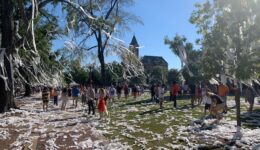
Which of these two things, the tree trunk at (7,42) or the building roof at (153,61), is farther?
the building roof at (153,61)

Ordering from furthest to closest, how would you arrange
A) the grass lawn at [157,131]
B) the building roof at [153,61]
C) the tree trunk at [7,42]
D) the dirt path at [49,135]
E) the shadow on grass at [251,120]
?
the building roof at [153,61]
the tree trunk at [7,42]
the shadow on grass at [251,120]
the grass lawn at [157,131]
the dirt path at [49,135]

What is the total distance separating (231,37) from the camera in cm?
1335

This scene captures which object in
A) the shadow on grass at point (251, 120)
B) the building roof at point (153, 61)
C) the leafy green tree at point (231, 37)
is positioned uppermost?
the building roof at point (153, 61)

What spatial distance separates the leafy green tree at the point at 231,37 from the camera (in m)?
12.5

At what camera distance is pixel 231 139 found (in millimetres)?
12469

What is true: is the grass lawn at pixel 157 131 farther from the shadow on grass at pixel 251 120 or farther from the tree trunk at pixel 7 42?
the tree trunk at pixel 7 42

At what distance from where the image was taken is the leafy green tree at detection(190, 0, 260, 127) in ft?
41.2

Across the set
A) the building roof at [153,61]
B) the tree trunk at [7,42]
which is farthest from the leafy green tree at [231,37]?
the building roof at [153,61]

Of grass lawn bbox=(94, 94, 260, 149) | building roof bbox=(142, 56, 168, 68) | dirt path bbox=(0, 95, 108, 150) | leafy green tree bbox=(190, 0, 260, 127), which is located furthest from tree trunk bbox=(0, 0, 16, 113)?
building roof bbox=(142, 56, 168, 68)

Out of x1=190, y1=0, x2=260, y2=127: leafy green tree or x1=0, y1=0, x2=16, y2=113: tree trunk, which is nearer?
x1=190, y1=0, x2=260, y2=127: leafy green tree

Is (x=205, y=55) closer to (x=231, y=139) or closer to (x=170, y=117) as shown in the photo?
(x=231, y=139)

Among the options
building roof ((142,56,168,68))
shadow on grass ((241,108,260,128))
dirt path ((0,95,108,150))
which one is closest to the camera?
dirt path ((0,95,108,150))

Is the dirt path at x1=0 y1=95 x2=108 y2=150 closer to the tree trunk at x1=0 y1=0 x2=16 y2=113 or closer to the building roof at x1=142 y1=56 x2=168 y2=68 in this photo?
the tree trunk at x1=0 y1=0 x2=16 y2=113

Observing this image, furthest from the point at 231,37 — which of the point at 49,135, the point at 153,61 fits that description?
the point at 153,61
